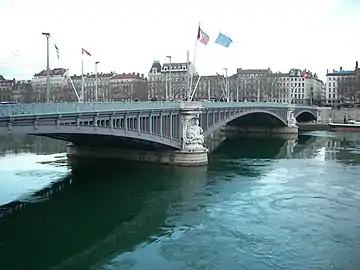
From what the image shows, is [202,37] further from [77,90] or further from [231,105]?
[77,90]

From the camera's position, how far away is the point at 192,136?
40688mm

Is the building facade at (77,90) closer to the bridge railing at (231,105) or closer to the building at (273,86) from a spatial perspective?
the bridge railing at (231,105)

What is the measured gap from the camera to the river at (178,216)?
1808 cm

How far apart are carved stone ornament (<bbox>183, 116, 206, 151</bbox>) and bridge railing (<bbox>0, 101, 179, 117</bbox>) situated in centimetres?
336

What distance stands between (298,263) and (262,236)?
3.22 meters

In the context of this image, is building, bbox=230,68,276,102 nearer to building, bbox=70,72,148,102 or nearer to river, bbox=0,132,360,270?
building, bbox=70,72,148,102

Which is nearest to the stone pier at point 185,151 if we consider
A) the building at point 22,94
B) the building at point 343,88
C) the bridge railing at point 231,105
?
the bridge railing at point 231,105

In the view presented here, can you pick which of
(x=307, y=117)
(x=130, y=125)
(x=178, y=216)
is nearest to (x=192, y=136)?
(x=130, y=125)

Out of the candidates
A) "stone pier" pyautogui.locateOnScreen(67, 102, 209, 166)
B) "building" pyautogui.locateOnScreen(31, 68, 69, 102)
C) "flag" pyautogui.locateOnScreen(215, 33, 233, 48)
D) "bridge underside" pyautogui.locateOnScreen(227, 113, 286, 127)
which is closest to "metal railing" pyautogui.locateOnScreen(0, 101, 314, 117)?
"stone pier" pyautogui.locateOnScreen(67, 102, 209, 166)

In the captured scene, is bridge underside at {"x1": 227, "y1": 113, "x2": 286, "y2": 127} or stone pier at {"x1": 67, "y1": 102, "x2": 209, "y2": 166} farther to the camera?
bridge underside at {"x1": 227, "y1": 113, "x2": 286, "y2": 127}

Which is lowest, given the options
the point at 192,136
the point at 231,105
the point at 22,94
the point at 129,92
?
the point at 192,136

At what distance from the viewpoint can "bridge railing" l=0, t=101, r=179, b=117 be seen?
73.0 feet

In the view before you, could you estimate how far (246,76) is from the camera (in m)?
152

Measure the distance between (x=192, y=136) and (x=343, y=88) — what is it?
323ft
